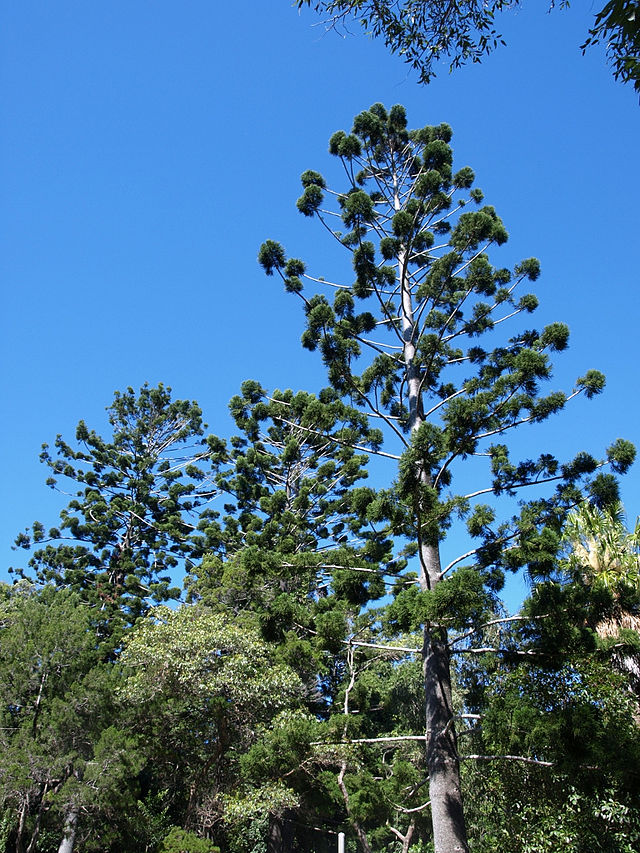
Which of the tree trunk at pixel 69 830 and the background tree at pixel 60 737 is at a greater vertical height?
the background tree at pixel 60 737

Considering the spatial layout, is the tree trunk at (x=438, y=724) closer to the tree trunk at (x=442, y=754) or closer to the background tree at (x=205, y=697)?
the tree trunk at (x=442, y=754)

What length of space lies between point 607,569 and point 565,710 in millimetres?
3673

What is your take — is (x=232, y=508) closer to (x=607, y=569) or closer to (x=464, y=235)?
(x=607, y=569)

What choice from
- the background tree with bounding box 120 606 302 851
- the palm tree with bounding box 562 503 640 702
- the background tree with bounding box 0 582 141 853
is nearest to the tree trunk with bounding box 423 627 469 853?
the palm tree with bounding box 562 503 640 702

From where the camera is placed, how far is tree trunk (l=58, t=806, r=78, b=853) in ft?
30.2

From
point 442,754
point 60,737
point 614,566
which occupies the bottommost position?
point 60,737

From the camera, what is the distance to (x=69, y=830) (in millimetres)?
9516

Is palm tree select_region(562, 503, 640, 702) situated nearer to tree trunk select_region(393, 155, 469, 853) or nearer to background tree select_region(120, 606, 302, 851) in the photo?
tree trunk select_region(393, 155, 469, 853)

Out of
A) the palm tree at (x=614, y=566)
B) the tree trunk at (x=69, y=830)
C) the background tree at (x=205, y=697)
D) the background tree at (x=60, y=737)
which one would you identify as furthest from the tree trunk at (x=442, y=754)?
the tree trunk at (x=69, y=830)

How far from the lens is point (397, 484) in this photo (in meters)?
5.09

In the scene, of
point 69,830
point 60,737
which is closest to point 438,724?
point 60,737

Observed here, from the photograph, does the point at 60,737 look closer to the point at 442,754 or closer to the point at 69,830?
the point at 69,830

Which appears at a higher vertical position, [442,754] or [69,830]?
[442,754]

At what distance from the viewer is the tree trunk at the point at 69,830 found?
9197 mm
